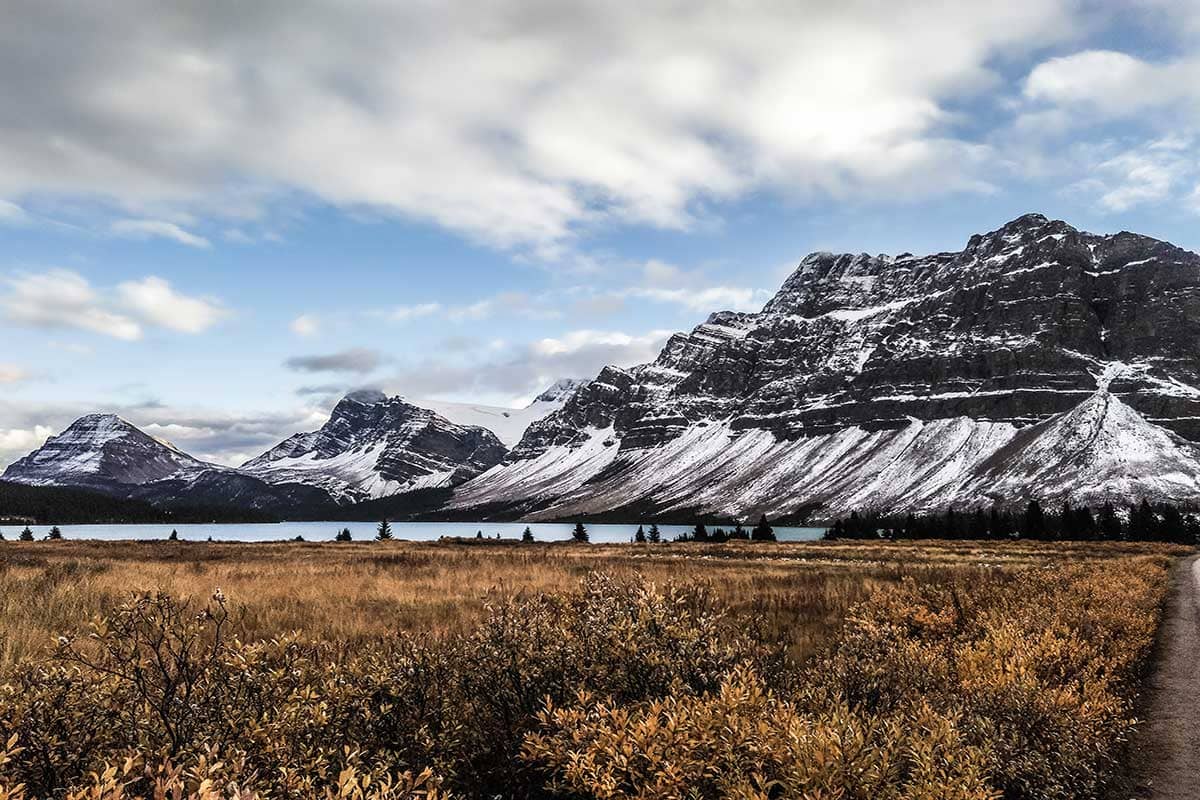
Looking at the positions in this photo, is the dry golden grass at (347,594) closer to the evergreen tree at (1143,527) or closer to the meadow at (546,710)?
the meadow at (546,710)

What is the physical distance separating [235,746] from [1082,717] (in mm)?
8711

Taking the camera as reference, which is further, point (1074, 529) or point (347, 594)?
point (1074, 529)

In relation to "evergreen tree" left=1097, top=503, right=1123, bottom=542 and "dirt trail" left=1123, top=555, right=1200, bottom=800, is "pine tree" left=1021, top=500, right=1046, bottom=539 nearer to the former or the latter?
"evergreen tree" left=1097, top=503, right=1123, bottom=542

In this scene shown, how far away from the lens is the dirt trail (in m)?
7.79

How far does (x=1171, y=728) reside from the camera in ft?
32.6

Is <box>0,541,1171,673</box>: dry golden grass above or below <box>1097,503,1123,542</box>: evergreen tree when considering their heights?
above

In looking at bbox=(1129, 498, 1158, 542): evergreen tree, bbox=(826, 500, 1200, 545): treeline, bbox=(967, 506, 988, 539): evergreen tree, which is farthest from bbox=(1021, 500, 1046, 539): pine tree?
bbox=(1129, 498, 1158, 542): evergreen tree

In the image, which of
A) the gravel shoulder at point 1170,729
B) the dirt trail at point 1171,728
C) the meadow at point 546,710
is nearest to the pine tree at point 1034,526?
the dirt trail at point 1171,728

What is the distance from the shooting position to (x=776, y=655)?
892 centimetres

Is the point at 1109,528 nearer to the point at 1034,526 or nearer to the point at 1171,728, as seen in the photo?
the point at 1034,526

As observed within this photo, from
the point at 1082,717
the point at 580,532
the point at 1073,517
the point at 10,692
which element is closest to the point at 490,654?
the point at 10,692

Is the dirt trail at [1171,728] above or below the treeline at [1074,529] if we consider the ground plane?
above

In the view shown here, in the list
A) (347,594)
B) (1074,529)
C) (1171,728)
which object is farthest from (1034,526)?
(347,594)

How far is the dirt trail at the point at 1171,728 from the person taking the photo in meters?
7.79
